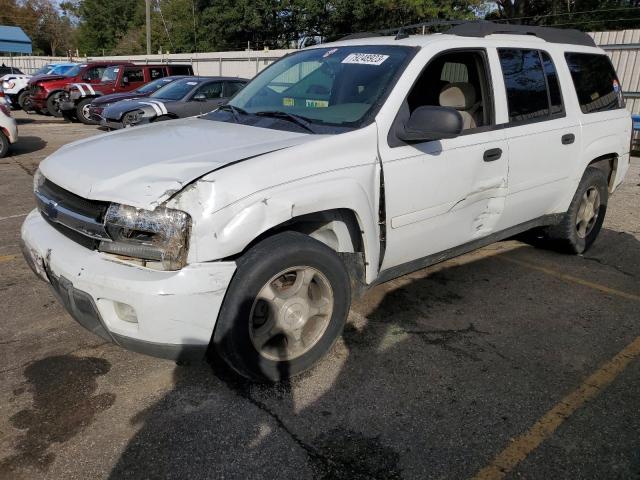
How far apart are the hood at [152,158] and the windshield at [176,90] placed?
859 centimetres

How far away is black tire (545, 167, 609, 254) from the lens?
188 inches

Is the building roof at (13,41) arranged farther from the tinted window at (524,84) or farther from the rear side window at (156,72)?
the tinted window at (524,84)

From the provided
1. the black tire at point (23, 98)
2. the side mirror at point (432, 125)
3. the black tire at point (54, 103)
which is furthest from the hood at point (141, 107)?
the black tire at point (23, 98)

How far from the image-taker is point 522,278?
15.1ft

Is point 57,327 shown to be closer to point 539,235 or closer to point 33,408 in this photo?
point 33,408

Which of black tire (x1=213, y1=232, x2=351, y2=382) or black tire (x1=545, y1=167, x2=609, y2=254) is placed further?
black tire (x1=545, y1=167, x2=609, y2=254)

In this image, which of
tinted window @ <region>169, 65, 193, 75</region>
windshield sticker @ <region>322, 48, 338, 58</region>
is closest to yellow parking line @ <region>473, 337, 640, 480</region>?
windshield sticker @ <region>322, 48, 338, 58</region>

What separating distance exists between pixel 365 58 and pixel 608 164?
3003 millimetres

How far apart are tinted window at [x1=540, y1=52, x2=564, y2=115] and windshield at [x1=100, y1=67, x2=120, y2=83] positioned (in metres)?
14.7

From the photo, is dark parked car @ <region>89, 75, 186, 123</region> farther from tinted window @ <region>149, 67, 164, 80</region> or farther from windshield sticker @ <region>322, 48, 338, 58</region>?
windshield sticker @ <region>322, 48, 338, 58</region>

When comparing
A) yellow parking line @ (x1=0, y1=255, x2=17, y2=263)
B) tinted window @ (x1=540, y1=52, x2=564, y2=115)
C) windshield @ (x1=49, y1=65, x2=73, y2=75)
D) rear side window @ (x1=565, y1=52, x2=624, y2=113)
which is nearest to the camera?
tinted window @ (x1=540, y1=52, x2=564, y2=115)

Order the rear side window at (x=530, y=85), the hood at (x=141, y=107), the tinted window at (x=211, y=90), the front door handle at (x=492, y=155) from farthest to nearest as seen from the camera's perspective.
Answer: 1. the tinted window at (x=211, y=90)
2. the hood at (x=141, y=107)
3. the rear side window at (x=530, y=85)
4. the front door handle at (x=492, y=155)

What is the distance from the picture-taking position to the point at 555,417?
9.00 ft

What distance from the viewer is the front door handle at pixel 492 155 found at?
3637mm
